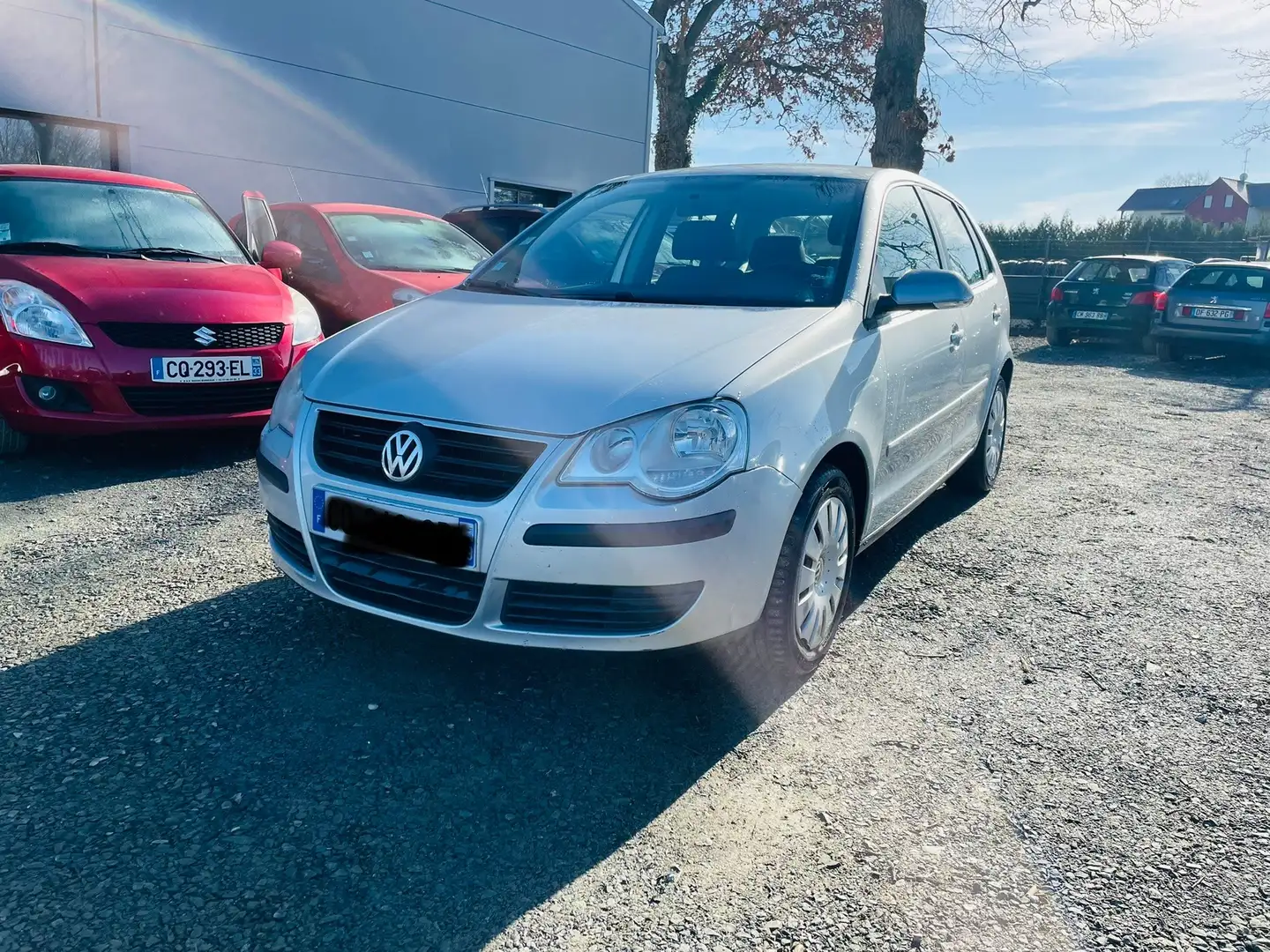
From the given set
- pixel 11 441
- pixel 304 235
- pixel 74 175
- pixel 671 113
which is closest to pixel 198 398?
pixel 11 441

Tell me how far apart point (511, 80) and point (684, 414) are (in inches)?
586

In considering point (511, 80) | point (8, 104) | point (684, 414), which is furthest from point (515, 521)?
point (511, 80)

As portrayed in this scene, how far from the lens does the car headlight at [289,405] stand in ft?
9.55

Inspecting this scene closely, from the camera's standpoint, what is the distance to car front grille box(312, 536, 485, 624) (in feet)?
8.32

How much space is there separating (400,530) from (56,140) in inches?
421

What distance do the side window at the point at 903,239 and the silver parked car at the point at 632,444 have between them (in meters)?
0.03

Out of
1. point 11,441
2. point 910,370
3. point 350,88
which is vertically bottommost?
point 11,441

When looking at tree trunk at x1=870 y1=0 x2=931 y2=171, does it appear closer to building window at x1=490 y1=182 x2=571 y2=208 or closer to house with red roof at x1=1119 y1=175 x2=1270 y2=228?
building window at x1=490 y1=182 x2=571 y2=208

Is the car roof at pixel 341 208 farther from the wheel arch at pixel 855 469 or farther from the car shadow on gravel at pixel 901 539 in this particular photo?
the wheel arch at pixel 855 469

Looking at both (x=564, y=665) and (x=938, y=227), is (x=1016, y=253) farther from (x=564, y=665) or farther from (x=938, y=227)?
(x=564, y=665)

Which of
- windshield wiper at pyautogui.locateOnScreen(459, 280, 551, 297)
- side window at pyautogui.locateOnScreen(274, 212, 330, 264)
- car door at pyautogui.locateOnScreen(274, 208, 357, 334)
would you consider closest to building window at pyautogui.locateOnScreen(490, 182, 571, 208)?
side window at pyautogui.locateOnScreen(274, 212, 330, 264)

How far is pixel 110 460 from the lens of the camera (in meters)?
5.33

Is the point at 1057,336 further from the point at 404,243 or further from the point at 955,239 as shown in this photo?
the point at 955,239

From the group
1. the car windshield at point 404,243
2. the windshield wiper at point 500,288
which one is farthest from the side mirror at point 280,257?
the windshield wiper at point 500,288
